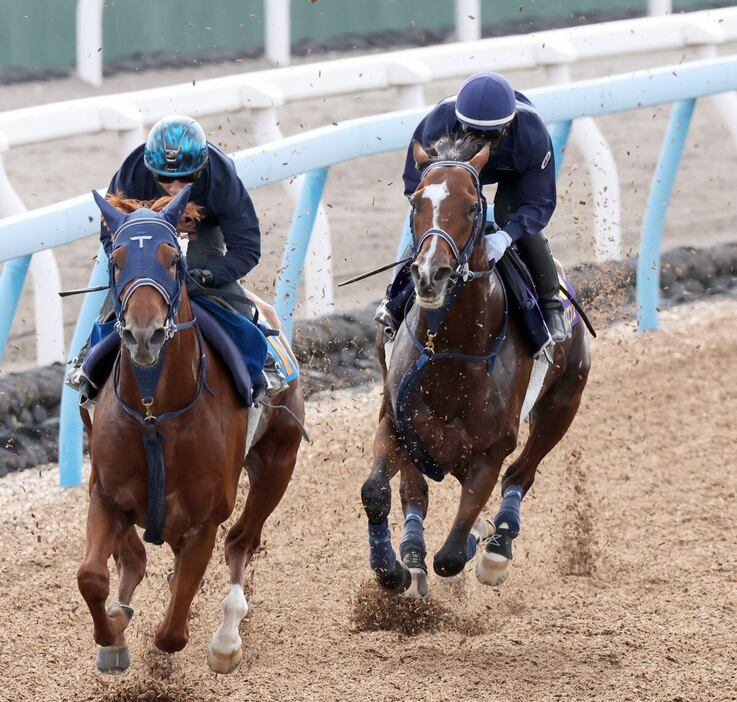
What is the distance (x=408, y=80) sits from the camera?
9203mm

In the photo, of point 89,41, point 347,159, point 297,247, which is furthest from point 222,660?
point 89,41

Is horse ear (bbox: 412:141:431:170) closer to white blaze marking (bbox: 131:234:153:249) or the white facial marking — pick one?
the white facial marking

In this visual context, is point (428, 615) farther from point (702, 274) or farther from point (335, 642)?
point (702, 274)

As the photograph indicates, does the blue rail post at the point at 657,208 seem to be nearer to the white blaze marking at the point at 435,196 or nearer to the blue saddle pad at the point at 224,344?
the white blaze marking at the point at 435,196

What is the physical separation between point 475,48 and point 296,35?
5.06 meters

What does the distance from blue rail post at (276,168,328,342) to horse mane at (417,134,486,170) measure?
174 centimetres

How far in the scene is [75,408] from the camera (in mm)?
6734

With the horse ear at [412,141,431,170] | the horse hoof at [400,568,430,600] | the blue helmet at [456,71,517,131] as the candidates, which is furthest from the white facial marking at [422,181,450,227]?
the horse hoof at [400,568,430,600]

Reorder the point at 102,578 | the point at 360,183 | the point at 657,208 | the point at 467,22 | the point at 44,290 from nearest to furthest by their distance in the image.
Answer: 1. the point at 102,578
2. the point at 44,290
3. the point at 657,208
4. the point at 467,22
5. the point at 360,183

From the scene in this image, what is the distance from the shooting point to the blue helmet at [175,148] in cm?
516

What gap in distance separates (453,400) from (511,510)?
785 millimetres

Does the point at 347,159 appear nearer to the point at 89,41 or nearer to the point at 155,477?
the point at 155,477

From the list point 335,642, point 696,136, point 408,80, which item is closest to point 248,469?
point 335,642

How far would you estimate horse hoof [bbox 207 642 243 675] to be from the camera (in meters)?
5.32
